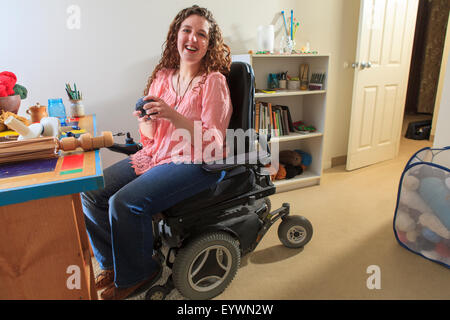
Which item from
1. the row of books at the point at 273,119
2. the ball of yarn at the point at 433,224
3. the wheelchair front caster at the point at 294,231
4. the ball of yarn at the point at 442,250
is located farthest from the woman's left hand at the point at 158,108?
the ball of yarn at the point at 442,250

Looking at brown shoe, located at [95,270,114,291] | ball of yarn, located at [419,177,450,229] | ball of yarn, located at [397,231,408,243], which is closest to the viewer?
brown shoe, located at [95,270,114,291]

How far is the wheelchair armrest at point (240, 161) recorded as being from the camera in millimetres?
1199

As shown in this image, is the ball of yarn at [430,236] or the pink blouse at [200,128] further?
the ball of yarn at [430,236]

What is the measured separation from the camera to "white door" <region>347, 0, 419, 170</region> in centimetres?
264

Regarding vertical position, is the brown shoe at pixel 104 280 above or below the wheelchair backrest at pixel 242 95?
below

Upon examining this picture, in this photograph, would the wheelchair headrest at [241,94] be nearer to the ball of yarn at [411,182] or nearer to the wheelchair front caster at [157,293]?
the wheelchair front caster at [157,293]

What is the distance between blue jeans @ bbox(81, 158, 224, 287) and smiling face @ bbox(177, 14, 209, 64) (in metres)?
0.48

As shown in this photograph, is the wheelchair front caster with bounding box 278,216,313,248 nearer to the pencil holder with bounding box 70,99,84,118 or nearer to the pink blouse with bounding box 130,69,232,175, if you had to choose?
the pink blouse with bounding box 130,69,232,175

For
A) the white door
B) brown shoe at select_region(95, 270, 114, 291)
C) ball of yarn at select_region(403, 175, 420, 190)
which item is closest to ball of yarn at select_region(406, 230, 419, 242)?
ball of yarn at select_region(403, 175, 420, 190)

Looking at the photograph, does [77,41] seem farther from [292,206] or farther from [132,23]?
[292,206]

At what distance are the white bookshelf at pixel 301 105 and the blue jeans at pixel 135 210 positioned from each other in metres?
1.30

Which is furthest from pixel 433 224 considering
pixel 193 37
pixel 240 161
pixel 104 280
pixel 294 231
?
pixel 104 280
